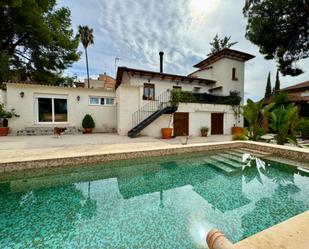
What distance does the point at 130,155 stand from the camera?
23.6ft

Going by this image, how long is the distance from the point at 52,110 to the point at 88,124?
3042mm

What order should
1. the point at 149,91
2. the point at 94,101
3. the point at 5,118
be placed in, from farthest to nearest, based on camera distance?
the point at 149,91, the point at 94,101, the point at 5,118

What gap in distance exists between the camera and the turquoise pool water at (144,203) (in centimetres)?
291

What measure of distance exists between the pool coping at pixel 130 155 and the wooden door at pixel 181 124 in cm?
585

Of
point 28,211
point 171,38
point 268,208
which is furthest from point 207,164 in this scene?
point 171,38

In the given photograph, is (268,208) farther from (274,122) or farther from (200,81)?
(200,81)

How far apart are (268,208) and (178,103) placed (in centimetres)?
1106

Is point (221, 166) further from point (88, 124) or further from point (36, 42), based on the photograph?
point (36, 42)

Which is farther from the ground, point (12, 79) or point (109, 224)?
point (12, 79)

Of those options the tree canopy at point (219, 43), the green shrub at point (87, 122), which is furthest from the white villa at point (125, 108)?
the tree canopy at point (219, 43)

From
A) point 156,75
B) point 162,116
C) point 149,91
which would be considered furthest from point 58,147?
point 156,75

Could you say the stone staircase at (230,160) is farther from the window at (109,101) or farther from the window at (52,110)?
the window at (52,110)

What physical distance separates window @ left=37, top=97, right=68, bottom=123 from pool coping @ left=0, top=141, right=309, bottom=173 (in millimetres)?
9232

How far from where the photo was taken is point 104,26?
15.7m
